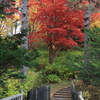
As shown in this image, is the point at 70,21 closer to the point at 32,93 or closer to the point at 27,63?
the point at 32,93

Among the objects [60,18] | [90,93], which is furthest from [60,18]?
[90,93]

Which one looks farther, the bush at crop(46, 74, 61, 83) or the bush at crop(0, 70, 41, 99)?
the bush at crop(46, 74, 61, 83)

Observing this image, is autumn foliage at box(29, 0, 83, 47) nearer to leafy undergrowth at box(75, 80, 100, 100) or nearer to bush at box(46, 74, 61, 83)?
bush at box(46, 74, 61, 83)

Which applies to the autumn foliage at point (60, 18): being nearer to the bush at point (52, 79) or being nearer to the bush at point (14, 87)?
the bush at point (52, 79)

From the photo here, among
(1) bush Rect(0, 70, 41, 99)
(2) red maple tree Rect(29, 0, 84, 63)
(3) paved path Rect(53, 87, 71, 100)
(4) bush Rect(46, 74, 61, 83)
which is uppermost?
(2) red maple tree Rect(29, 0, 84, 63)

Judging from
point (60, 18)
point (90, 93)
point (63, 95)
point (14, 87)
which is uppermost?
point (60, 18)

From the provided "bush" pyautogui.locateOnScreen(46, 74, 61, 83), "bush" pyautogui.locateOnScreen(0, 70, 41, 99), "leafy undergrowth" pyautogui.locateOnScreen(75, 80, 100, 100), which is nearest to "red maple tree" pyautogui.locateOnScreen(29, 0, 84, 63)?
"bush" pyautogui.locateOnScreen(46, 74, 61, 83)

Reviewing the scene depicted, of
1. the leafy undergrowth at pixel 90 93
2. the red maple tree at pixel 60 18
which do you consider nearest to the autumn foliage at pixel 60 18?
the red maple tree at pixel 60 18

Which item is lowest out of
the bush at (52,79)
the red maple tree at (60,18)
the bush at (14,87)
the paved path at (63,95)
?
Answer: the paved path at (63,95)

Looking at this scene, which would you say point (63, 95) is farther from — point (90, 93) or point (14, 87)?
point (14, 87)

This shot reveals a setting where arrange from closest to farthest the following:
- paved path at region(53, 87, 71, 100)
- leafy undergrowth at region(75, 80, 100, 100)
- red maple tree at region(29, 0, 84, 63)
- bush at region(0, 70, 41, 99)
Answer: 1. bush at region(0, 70, 41, 99)
2. leafy undergrowth at region(75, 80, 100, 100)
3. paved path at region(53, 87, 71, 100)
4. red maple tree at region(29, 0, 84, 63)

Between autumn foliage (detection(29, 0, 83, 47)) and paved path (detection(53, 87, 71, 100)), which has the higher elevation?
autumn foliage (detection(29, 0, 83, 47))

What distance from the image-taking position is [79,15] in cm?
1535

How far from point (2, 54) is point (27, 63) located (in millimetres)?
780
